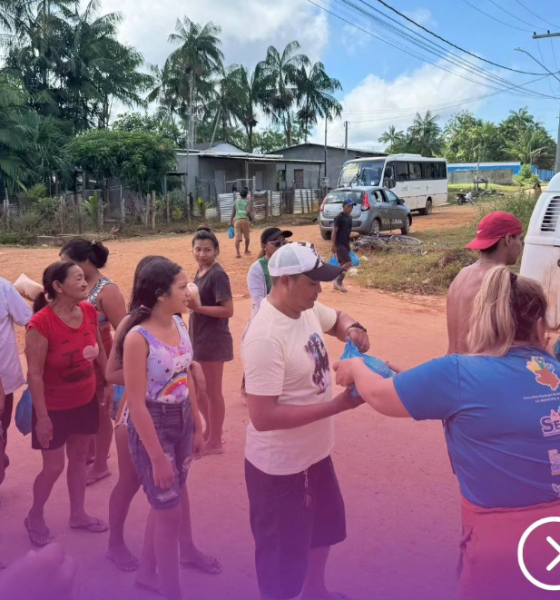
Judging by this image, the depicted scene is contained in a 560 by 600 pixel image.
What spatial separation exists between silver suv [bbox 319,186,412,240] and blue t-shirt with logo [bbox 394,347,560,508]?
15034 millimetres

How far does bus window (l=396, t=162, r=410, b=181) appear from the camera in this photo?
84.7ft

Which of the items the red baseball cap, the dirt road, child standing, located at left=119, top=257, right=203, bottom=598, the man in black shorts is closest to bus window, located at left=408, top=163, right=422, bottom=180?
the man in black shorts

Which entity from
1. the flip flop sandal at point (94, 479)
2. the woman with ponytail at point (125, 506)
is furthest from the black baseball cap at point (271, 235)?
the flip flop sandal at point (94, 479)

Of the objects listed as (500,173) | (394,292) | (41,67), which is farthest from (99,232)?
(500,173)

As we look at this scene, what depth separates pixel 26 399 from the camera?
336cm

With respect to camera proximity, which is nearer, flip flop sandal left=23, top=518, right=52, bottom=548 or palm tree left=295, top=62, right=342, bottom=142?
flip flop sandal left=23, top=518, right=52, bottom=548

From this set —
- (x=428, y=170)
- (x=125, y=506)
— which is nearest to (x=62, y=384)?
(x=125, y=506)

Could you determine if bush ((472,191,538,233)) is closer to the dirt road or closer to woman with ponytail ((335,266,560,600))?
the dirt road

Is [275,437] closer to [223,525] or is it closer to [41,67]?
[223,525]

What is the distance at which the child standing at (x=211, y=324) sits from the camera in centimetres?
407

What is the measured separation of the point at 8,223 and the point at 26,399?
18.3 meters

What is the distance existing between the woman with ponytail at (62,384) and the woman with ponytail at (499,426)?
6.70 ft

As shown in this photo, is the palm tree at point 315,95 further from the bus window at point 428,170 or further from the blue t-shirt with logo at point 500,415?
the blue t-shirt with logo at point 500,415

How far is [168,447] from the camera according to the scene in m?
2.66
